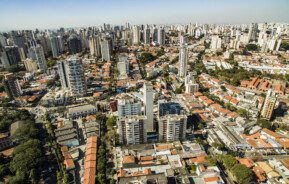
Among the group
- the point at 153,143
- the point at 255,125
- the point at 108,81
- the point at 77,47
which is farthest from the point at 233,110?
the point at 77,47

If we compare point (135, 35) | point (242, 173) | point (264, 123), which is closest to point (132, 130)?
point (242, 173)

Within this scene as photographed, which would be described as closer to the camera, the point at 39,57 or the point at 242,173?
the point at 242,173

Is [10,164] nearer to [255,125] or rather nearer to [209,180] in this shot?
[209,180]

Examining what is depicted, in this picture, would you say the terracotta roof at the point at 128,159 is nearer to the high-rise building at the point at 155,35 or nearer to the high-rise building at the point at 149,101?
the high-rise building at the point at 149,101

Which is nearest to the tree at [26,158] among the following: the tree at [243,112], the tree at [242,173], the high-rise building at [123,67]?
the tree at [242,173]

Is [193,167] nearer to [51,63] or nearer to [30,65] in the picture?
[30,65]

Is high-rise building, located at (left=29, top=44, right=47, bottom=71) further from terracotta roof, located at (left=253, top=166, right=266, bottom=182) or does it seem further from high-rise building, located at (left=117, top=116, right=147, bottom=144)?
terracotta roof, located at (left=253, top=166, right=266, bottom=182)
